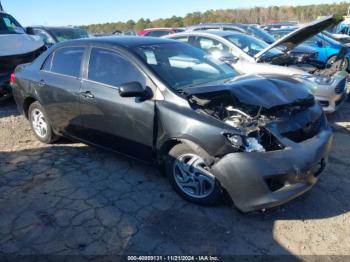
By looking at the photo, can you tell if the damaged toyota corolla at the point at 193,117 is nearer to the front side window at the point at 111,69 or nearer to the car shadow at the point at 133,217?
the front side window at the point at 111,69

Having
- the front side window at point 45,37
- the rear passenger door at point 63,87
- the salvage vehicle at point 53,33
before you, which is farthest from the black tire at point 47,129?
the front side window at point 45,37

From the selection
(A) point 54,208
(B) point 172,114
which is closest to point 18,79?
(A) point 54,208

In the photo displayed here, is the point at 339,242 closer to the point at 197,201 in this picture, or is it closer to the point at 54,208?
the point at 197,201

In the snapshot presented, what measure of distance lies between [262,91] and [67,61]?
2796 mm

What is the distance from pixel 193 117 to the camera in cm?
346

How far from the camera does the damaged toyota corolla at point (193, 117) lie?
317 cm

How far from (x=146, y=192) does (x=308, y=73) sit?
4343 mm

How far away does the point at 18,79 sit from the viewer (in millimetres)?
5672

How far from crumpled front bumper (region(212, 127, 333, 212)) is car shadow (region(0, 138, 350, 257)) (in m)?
0.34

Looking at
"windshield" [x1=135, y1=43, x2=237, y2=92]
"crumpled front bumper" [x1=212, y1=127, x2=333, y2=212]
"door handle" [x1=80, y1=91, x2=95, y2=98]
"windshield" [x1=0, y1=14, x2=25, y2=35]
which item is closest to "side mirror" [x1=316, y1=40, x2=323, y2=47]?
"windshield" [x1=135, y1=43, x2=237, y2=92]

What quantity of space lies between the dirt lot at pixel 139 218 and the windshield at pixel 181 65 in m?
1.26

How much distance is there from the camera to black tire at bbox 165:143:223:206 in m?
3.45

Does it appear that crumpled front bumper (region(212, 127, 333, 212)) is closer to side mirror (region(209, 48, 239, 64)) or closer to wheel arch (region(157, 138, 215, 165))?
wheel arch (region(157, 138, 215, 165))

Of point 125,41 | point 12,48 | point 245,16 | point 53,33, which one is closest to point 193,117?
point 125,41
